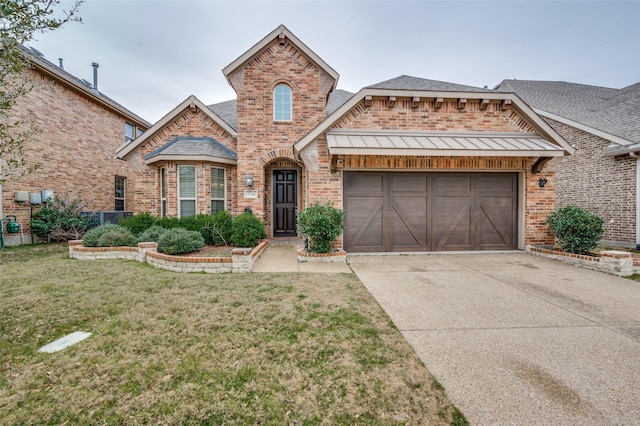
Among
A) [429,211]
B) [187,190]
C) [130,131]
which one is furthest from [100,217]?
[429,211]

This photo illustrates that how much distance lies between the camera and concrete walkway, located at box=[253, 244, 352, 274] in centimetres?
606

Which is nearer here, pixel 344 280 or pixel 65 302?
pixel 65 302

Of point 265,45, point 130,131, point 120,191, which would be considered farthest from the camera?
point 130,131

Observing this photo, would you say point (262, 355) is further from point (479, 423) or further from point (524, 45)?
point (524, 45)

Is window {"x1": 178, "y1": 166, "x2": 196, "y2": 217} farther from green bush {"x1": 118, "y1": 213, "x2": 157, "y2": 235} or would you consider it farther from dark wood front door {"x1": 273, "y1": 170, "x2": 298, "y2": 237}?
dark wood front door {"x1": 273, "y1": 170, "x2": 298, "y2": 237}

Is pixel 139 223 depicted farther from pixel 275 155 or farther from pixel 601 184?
pixel 601 184

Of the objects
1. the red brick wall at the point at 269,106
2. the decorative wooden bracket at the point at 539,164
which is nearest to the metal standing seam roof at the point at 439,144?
the decorative wooden bracket at the point at 539,164

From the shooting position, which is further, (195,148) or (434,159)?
(195,148)

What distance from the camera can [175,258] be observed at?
613 cm

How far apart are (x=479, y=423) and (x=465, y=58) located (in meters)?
23.4

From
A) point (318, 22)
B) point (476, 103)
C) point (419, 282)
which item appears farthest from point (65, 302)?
point (318, 22)

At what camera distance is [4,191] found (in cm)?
927

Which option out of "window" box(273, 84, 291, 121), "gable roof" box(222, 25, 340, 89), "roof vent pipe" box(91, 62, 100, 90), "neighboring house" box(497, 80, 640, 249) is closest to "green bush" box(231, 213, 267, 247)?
"window" box(273, 84, 291, 121)

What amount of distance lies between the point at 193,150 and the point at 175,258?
4.68 meters
